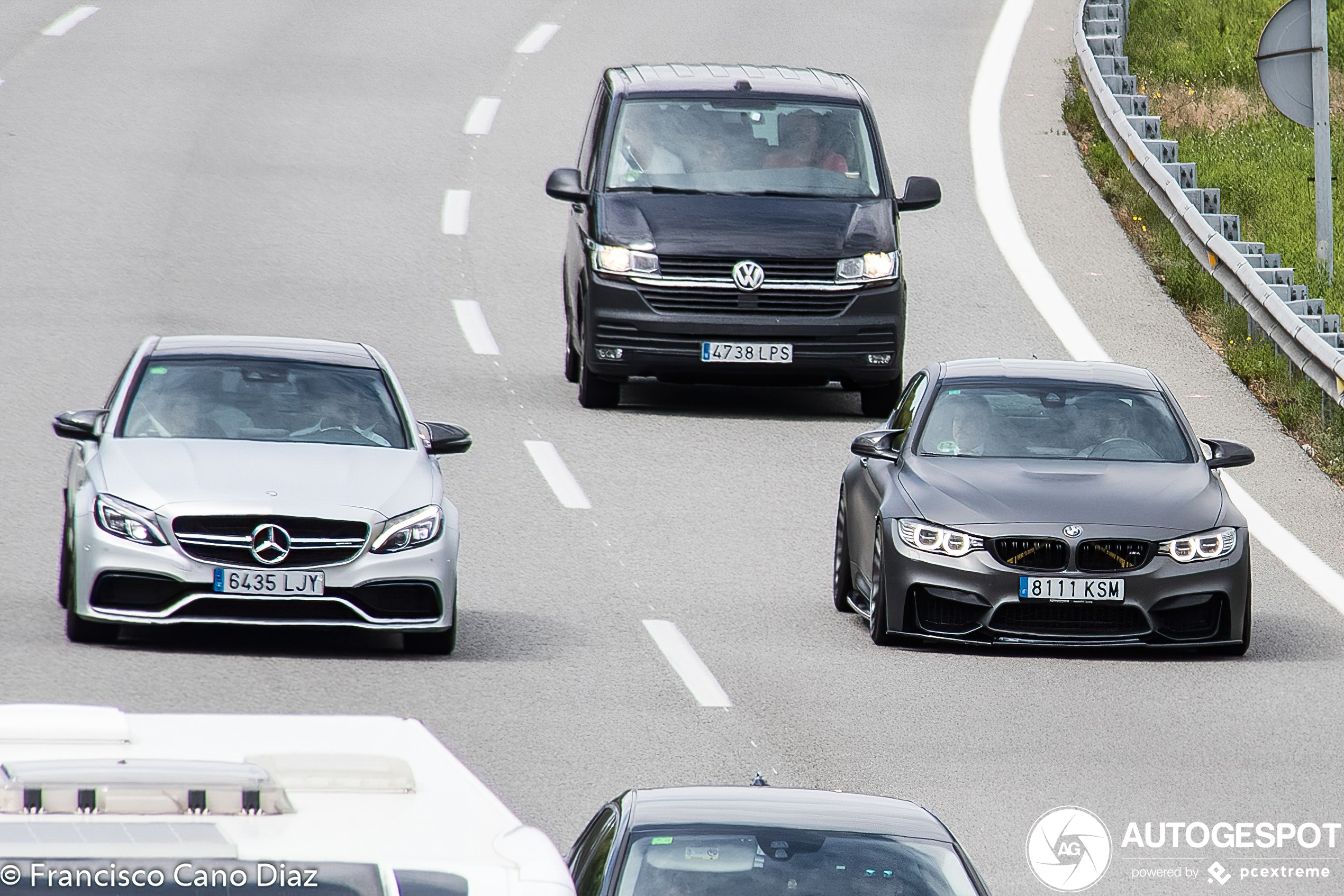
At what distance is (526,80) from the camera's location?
30.8 metres

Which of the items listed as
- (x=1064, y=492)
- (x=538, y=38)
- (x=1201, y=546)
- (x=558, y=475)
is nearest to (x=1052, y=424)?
(x=1064, y=492)

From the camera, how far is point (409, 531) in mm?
12578

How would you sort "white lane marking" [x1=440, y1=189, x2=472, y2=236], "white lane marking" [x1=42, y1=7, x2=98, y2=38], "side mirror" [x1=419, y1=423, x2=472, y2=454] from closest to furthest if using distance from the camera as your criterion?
"side mirror" [x1=419, y1=423, x2=472, y2=454] < "white lane marking" [x1=440, y1=189, x2=472, y2=236] < "white lane marking" [x1=42, y1=7, x2=98, y2=38]

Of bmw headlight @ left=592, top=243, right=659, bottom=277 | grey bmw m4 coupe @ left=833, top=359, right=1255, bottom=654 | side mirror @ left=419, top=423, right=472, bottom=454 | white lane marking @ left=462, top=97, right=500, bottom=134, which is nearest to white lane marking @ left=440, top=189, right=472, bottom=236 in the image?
white lane marking @ left=462, top=97, right=500, bottom=134

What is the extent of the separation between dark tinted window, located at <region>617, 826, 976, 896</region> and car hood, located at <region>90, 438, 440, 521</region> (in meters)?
6.18

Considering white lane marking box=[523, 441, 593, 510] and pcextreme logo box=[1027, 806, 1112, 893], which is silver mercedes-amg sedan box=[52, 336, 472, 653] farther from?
pcextreme logo box=[1027, 806, 1112, 893]

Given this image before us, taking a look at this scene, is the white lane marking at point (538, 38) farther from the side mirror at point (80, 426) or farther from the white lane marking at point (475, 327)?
the side mirror at point (80, 426)

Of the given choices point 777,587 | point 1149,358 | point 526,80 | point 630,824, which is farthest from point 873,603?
point 526,80

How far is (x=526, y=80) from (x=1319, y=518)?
1550cm

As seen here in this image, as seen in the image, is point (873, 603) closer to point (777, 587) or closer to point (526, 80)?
point (777, 587)

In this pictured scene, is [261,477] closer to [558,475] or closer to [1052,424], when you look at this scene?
[1052,424]

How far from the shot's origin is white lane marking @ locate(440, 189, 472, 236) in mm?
25234

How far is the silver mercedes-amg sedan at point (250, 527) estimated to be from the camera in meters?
12.2

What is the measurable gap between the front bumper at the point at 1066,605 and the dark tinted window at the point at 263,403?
2.60 m
